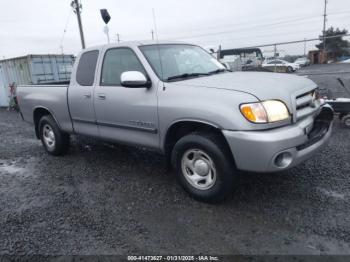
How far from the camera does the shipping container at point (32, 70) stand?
12211mm

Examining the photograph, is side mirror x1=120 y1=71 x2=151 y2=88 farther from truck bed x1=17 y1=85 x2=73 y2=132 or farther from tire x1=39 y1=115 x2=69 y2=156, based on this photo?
tire x1=39 y1=115 x2=69 y2=156

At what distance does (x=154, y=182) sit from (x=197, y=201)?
0.85m

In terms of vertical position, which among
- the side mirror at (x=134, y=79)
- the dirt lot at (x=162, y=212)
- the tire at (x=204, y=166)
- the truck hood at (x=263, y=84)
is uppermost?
the side mirror at (x=134, y=79)

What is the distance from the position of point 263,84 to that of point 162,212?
5.86ft

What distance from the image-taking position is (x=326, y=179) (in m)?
3.84

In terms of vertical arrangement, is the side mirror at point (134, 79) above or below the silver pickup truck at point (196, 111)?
above

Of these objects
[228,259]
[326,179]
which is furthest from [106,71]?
[326,179]

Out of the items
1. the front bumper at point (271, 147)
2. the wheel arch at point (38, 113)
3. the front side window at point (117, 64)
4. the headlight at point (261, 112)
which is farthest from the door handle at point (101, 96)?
the headlight at point (261, 112)

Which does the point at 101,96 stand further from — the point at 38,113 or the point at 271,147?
the point at 271,147

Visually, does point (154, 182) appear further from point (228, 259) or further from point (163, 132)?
point (228, 259)

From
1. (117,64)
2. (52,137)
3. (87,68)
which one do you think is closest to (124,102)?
(117,64)

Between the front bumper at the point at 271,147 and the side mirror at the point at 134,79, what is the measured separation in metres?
1.21

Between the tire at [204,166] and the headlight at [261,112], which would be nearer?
the headlight at [261,112]

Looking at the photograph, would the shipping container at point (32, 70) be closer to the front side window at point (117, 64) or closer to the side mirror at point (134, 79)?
the front side window at point (117, 64)
